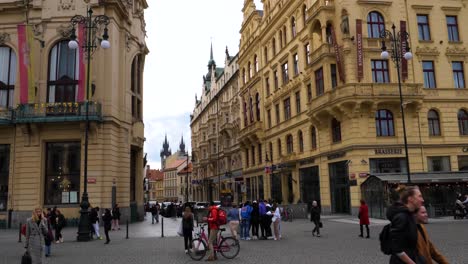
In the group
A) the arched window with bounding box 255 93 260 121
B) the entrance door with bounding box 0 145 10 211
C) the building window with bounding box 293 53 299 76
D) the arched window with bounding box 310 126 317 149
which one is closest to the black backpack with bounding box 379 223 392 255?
the entrance door with bounding box 0 145 10 211

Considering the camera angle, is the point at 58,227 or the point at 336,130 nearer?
the point at 58,227

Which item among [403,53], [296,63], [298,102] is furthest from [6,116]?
[403,53]

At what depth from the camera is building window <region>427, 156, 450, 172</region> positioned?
33.2 meters

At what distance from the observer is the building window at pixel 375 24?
1344 inches

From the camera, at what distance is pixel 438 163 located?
33500 mm

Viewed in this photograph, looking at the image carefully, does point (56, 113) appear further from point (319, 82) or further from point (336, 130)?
point (336, 130)

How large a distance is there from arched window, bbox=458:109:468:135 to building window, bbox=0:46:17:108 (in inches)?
1359

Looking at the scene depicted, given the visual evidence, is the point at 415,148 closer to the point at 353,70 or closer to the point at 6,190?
the point at 353,70

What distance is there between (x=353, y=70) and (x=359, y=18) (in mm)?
4354

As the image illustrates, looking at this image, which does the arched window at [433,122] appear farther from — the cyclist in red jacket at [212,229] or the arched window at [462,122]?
the cyclist in red jacket at [212,229]

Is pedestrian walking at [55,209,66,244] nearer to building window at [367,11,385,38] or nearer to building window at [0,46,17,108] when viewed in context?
building window at [0,46,17,108]

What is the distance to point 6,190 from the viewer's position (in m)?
30.9

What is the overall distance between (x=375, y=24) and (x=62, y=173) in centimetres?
2616

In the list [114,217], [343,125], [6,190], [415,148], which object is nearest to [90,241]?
[114,217]
